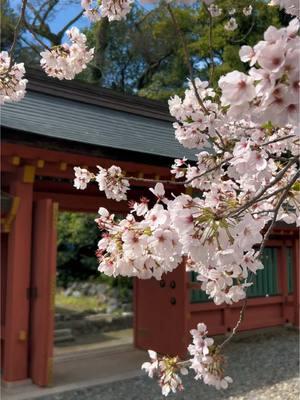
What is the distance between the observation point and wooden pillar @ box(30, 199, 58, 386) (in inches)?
158

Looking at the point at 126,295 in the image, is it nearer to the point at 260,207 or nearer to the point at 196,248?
the point at 260,207

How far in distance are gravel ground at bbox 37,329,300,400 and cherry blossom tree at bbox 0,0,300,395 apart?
94.5 inches

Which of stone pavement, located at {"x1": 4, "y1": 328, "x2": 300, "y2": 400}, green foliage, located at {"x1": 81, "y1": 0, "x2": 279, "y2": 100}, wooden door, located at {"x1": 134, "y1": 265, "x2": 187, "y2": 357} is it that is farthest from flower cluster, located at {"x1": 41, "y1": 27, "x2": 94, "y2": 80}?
green foliage, located at {"x1": 81, "y1": 0, "x2": 279, "y2": 100}

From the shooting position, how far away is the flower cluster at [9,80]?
210 cm

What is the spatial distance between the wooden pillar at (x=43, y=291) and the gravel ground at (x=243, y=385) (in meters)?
0.34

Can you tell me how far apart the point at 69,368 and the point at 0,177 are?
2088 mm

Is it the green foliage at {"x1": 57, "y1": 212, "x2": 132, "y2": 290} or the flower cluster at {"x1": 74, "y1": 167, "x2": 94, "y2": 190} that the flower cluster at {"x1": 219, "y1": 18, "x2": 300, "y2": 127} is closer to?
the flower cluster at {"x1": 74, "y1": 167, "x2": 94, "y2": 190}

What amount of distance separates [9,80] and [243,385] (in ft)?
10.8

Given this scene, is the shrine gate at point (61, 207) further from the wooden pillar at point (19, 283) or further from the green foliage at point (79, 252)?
the green foliage at point (79, 252)

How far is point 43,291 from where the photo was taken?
4109mm

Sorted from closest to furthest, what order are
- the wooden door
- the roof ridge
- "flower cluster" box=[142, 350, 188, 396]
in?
"flower cluster" box=[142, 350, 188, 396]
the wooden door
the roof ridge

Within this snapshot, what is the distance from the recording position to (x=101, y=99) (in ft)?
21.8

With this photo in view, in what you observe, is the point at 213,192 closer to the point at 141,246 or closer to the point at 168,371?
the point at 141,246

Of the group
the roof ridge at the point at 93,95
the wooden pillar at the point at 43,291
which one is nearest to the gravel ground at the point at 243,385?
the wooden pillar at the point at 43,291
